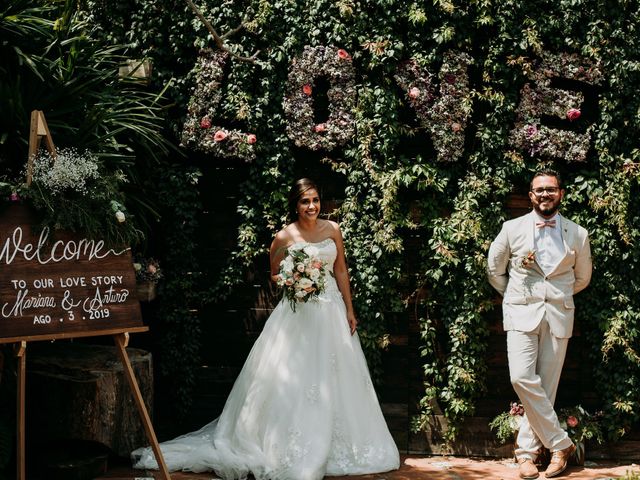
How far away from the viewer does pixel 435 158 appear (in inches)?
237

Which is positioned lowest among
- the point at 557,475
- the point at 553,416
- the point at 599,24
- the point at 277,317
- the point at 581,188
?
the point at 557,475

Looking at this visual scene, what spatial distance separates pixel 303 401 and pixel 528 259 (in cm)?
188

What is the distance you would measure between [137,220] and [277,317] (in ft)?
4.80

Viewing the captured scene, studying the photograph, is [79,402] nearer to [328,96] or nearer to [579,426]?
[328,96]

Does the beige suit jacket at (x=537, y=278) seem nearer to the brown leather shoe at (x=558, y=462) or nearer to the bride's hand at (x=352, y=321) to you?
the brown leather shoe at (x=558, y=462)

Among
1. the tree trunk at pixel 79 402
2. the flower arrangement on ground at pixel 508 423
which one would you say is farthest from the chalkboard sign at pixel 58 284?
the flower arrangement on ground at pixel 508 423

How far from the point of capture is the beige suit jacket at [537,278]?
5246mm

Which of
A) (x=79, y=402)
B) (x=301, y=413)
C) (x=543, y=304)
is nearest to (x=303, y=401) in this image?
(x=301, y=413)

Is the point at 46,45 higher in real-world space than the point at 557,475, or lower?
higher

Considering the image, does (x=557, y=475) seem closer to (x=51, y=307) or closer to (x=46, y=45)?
(x=51, y=307)

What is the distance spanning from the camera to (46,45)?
558 cm

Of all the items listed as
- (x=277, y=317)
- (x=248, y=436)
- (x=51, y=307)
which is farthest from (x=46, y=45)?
(x=248, y=436)

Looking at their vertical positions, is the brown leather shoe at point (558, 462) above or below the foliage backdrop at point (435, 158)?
below

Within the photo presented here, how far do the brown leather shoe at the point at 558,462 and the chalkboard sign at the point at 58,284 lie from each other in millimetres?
3035
